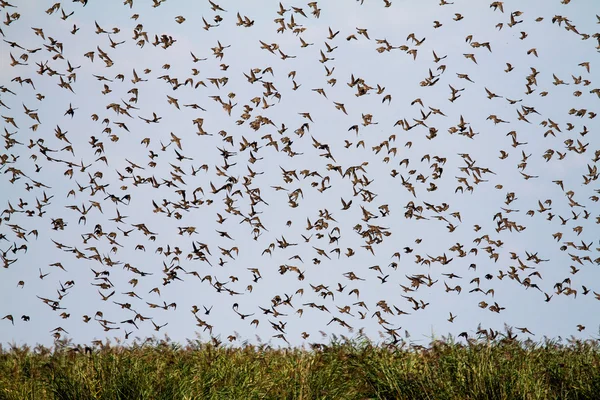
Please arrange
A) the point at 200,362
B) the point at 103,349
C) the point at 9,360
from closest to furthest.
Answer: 1. the point at 103,349
2. the point at 200,362
3. the point at 9,360

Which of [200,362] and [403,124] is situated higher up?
[403,124]

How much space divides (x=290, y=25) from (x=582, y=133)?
9.69 m

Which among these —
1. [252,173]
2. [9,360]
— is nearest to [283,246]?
[252,173]

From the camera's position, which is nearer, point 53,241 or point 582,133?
point 53,241

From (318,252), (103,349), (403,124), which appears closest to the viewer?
(103,349)

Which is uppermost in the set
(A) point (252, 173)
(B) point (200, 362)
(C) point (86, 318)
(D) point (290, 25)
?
(D) point (290, 25)

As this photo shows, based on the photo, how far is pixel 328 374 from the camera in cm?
1342

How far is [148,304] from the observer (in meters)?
19.9

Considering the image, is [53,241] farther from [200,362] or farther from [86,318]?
[200,362]

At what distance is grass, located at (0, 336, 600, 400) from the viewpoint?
38.5ft

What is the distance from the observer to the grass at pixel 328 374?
11.7 m

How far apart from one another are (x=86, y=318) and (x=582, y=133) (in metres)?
15.8

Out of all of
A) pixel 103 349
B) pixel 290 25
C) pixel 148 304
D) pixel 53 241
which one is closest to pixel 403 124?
pixel 290 25

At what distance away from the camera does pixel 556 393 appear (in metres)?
12.3
